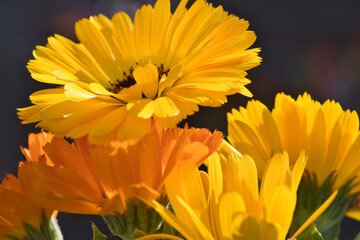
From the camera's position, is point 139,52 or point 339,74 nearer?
point 139,52

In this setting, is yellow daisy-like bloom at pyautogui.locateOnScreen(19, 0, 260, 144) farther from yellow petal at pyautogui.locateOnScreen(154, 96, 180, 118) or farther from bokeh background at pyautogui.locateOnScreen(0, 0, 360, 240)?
bokeh background at pyautogui.locateOnScreen(0, 0, 360, 240)

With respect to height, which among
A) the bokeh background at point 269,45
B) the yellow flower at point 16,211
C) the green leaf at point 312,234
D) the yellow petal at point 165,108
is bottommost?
the green leaf at point 312,234

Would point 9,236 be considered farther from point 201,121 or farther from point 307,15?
point 307,15

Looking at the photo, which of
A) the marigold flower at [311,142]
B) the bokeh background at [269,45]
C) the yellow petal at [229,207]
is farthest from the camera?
the bokeh background at [269,45]

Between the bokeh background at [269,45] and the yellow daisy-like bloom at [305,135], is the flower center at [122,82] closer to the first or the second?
the yellow daisy-like bloom at [305,135]

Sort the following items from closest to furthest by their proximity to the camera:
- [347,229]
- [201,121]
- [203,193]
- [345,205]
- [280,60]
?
[203,193] < [345,205] < [201,121] < [347,229] < [280,60]

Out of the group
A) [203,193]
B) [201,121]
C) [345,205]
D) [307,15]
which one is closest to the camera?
[203,193]

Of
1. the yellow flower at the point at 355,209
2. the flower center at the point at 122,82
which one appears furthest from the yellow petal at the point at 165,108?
the yellow flower at the point at 355,209

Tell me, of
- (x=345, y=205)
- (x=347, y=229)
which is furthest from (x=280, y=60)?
(x=345, y=205)
